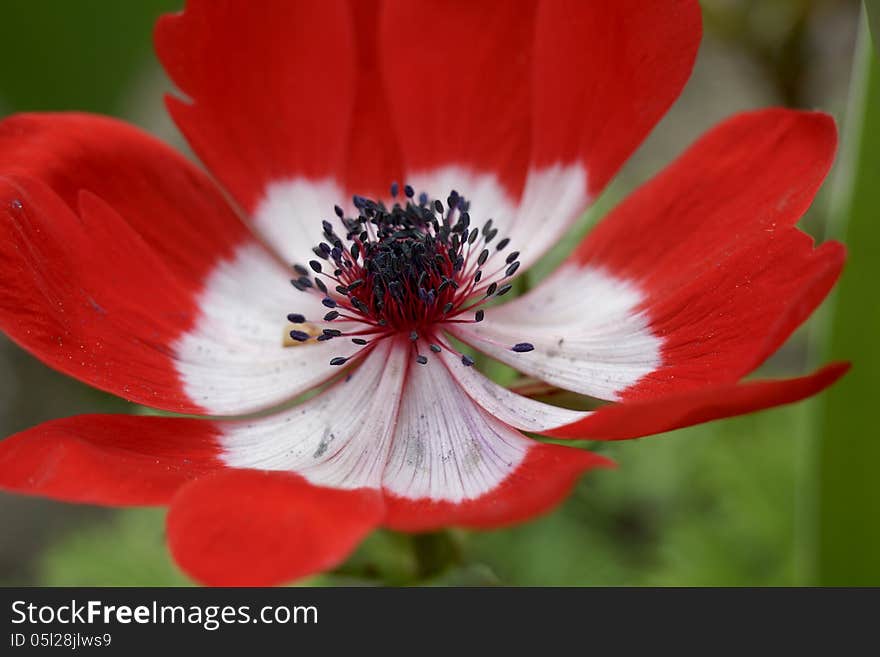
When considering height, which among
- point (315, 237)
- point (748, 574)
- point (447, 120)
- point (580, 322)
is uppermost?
point (447, 120)

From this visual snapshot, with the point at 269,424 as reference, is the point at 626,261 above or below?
above

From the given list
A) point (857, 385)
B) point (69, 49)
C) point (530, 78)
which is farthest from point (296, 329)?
point (69, 49)

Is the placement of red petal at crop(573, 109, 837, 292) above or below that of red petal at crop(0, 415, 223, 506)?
above

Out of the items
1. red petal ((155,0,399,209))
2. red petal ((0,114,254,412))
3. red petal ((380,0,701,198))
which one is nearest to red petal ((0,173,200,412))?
red petal ((0,114,254,412))

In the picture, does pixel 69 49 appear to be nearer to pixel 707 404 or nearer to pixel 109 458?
pixel 109 458

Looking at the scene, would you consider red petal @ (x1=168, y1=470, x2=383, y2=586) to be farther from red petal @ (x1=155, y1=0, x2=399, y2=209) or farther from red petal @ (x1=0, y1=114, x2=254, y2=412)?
red petal @ (x1=155, y1=0, x2=399, y2=209)

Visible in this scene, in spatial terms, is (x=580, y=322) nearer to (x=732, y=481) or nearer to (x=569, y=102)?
(x=569, y=102)

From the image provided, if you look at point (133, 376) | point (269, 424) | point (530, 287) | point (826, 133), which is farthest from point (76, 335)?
point (826, 133)

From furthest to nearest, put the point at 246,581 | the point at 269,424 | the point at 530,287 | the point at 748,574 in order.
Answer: the point at 748,574
the point at 530,287
the point at 269,424
the point at 246,581
